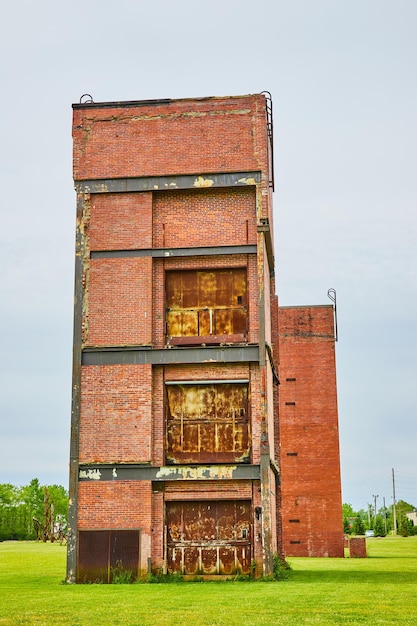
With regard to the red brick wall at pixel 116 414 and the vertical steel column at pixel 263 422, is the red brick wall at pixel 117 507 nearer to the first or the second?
the red brick wall at pixel 116 414

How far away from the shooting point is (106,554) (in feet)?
79.2

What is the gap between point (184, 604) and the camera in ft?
56.0

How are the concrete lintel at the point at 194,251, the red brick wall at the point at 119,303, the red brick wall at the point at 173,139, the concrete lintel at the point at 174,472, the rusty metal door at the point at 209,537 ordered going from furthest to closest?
the red brick wall at the point at 173,139 < the concrete lintel at the point at 194,251 < the red brick wall at the point at 119,303 < the concrete lintel at the point at 174,472 < the rusty metal door at the point at 209,537

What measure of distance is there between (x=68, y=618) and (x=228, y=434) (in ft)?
35.6

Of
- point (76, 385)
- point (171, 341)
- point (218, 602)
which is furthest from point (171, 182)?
point (218, 602)

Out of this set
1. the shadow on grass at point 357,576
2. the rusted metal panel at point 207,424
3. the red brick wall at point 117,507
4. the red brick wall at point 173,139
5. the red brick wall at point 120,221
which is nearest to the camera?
the shadow on grass at point 357,576

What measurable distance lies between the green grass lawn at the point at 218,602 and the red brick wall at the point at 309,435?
61.8ft

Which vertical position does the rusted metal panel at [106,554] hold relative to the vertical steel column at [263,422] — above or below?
below

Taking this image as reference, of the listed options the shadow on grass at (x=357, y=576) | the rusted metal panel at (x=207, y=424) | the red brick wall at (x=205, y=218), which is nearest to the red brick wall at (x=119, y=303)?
the red brick wall at (x=205, y=218)

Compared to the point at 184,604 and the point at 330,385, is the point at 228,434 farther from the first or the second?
the point at 330,385

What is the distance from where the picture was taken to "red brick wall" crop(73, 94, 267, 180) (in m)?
26.2

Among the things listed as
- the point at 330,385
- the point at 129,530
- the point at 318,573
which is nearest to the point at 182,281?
the point at 129,530

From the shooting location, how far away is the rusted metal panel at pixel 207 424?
2511 cm

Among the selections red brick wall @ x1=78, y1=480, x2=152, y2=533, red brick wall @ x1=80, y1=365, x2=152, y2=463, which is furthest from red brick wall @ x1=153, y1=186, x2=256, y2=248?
red brick wall @ x1=78, y1=480, x2=152, y2=533
